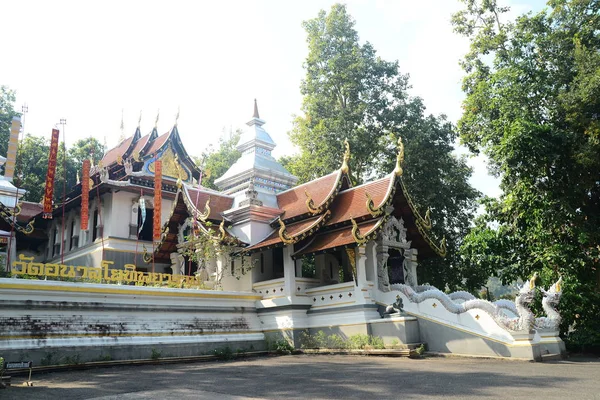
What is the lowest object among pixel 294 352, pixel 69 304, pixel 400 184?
pixel 294 352

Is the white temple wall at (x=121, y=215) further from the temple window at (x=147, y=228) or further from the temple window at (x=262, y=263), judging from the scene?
the temple window at (x=262, y=263)

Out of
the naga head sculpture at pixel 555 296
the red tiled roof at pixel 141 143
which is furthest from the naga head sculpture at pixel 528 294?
the red tiled roof at pixel 141 143

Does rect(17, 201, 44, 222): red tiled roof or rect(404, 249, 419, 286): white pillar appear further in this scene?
rect(17, 201, 44, 222): red tiled roof

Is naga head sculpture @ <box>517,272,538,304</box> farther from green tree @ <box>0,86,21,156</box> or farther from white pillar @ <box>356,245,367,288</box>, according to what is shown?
green tree @ <box>0,86,21,156</box>

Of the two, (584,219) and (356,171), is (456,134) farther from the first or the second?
(584,219)

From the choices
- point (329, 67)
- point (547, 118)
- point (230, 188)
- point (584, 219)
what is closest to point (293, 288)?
point (230, 188)

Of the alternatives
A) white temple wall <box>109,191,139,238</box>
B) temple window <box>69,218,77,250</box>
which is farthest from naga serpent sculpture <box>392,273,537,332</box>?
temple window <box>69,218,77,250</box>

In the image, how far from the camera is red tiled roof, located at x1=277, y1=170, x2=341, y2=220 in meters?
16.4

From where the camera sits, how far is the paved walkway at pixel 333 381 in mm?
7137

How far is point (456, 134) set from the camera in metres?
23.3

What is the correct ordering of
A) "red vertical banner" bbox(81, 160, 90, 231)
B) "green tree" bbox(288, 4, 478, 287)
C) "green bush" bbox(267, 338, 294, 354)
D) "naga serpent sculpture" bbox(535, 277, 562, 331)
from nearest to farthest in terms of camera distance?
1. "naga serpent sculpture" bbox(535, 277, 562, 331)
2. "green bush" bbox(267, 338, 294, 354)
3. "red vertical banner" bbox(81, 160, 90, 231)
4. "green tree" bbox(288, 4, 478, 287)

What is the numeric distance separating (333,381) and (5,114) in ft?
131

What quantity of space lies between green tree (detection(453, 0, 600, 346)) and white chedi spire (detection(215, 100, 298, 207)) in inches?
280

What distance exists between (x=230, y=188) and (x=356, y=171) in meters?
7.88
